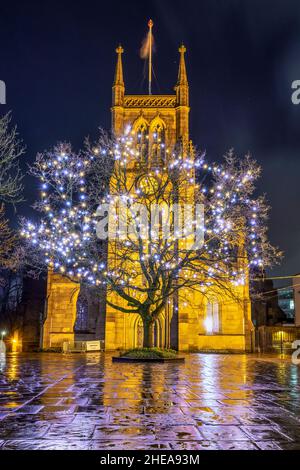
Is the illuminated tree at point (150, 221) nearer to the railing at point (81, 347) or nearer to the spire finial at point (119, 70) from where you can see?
the railing at point (81, 347)

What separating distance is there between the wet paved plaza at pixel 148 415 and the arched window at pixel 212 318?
22.8 m

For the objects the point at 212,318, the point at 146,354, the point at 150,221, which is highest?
the point at 150,221

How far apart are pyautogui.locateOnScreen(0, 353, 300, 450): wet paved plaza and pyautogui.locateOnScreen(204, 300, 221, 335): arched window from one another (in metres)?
22.8

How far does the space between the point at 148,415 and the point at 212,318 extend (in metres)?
28.3

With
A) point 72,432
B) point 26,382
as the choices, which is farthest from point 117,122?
point 72,432

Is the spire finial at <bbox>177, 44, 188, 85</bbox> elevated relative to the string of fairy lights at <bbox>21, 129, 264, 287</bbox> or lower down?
elevated

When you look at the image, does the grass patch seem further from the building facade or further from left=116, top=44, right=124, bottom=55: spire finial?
left=116, top=44, right=124, bottom=55: spire finial

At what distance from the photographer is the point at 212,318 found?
34281 millimetres

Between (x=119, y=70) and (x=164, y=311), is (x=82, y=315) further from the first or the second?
(x=119, y=70)

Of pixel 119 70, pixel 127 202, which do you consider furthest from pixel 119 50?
pixel 127 202

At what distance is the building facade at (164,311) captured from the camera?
30.9m

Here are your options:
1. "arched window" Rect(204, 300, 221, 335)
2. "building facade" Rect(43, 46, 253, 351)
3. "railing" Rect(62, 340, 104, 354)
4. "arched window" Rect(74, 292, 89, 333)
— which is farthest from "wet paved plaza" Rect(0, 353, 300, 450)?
"arched window" Rect(74, 292, 89, 333)

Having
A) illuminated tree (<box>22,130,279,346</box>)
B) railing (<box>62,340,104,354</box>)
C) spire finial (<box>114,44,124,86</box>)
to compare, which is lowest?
railing (<box>62,340,104,354</box>)

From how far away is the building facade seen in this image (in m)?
30.9
